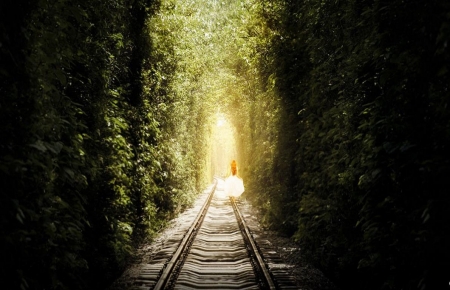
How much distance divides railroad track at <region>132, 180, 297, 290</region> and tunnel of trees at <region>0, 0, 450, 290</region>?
898 millimetres

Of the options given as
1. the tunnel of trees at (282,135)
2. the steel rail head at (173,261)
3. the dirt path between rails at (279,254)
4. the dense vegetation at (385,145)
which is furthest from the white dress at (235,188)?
the dense vegetation at (385,145)

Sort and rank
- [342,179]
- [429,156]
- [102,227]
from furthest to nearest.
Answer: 1. [102,227]
2. [342,179]
3. [429,156]

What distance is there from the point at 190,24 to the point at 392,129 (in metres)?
14.3

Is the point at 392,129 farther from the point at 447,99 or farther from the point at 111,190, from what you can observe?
the point at 111,190

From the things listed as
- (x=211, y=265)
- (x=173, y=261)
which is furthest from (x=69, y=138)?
(x=211, y=265)

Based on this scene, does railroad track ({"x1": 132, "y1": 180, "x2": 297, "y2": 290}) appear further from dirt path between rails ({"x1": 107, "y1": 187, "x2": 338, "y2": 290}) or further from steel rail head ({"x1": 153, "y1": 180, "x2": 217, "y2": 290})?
dirt path between rails ({"x1": 107, "y1": 187, "x2": 338, "y2": 290})

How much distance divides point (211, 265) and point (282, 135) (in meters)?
5.79

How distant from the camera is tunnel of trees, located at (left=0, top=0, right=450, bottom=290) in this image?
3.75 m

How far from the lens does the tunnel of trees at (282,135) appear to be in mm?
3752

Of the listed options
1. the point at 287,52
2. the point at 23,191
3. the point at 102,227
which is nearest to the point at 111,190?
the point at 102,227

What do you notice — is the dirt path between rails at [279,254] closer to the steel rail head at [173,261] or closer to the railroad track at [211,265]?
the railroad track at [211,265]

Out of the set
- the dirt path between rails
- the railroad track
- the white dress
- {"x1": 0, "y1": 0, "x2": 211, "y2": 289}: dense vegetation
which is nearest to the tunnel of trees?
{"x1": 0, "y1": 0, "x2": 211, "y2": 289}: dense vegetation

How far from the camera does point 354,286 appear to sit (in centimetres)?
681

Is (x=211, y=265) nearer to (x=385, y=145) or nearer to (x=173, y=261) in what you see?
(x=173, y=261)
